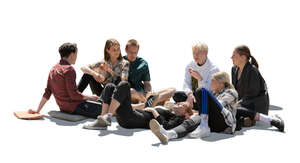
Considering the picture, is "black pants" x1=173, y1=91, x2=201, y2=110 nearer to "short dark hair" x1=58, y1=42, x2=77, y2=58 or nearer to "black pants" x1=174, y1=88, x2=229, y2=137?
"black pants" x1=174, y1=88, x2=229, y2=137

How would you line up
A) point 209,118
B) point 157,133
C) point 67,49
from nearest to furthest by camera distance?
point 157,133, point 209,118, point 67,49

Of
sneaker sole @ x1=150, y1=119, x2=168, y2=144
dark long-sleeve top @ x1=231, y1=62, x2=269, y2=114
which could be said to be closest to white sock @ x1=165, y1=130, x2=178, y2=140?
sneaker sole @ x1=150, y1=119, x2=168, y2=144

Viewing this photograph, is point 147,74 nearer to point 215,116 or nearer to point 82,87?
point 82,87

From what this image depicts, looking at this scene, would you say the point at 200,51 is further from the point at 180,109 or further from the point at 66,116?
the point at 66,116

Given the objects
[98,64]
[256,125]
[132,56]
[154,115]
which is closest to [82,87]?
[98,64]

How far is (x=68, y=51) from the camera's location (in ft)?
29.8

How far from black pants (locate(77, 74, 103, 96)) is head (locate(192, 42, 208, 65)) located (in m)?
2.10

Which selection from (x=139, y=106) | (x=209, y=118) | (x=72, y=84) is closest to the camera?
A: (x=209, y=118)

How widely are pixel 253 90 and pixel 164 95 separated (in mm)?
1771

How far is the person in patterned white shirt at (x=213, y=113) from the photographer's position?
7914mm

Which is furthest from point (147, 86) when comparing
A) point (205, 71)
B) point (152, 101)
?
point (205, 71)

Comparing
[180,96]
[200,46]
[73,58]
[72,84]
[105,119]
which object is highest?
[200,46]

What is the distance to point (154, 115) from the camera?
27.6 ft

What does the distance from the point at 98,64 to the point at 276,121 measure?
12.0 ft
